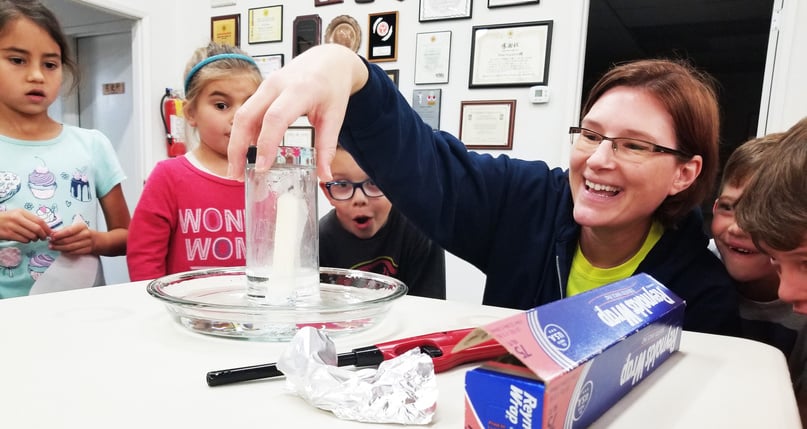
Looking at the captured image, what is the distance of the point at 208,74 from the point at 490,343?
113 cm

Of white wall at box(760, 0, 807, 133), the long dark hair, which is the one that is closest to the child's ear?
the long dark hair

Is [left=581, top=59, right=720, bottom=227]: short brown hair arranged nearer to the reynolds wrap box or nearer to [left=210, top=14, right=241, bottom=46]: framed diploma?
the reynolds wrap box

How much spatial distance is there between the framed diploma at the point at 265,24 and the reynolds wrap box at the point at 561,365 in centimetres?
271

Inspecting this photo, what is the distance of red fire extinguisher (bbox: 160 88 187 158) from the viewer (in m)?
2.77

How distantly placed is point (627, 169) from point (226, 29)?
2677 mm

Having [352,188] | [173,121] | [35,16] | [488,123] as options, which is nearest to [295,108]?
[352,188]

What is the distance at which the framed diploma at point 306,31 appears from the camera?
104 inches

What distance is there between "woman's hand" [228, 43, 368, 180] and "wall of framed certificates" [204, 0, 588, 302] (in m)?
1.69

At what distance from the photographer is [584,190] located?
33.2 inches

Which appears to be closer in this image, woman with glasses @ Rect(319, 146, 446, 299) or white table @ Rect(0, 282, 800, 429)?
white table @ Rect(0, 282, 800, 429)

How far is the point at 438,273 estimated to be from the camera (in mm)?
1275

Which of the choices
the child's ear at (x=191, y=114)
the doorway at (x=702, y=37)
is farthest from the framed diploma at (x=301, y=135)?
the doorway at (x=702, y=37)

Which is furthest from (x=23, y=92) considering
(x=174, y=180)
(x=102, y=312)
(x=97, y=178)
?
(x=102, y=312)

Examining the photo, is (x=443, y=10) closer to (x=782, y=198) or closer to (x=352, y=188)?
(x=352, y=188)
